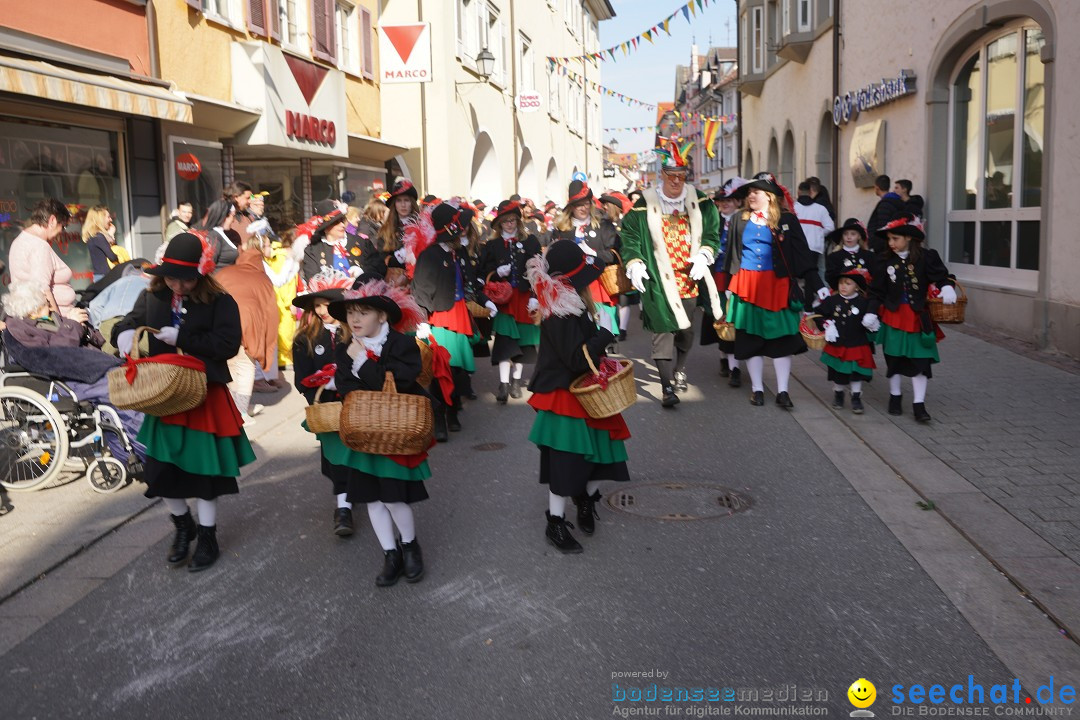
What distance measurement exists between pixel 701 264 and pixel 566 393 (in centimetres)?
407

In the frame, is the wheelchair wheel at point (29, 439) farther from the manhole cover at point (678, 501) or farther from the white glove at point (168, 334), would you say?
the manhole cover at point (678, 501)

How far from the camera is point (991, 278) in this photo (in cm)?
1337

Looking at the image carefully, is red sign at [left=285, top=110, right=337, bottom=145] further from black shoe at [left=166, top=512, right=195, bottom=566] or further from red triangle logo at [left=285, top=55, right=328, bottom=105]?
black shoe at [left=166, top=512, right=195, bottom=566]

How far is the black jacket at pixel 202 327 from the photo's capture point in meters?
5.12

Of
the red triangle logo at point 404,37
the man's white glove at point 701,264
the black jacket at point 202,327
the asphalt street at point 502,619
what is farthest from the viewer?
the red triangle logo at point 404,37

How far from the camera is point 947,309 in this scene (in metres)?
7.76

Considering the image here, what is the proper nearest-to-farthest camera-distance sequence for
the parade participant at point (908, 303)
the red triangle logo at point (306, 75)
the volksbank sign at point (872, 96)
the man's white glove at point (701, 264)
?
the parade participant at point (908, 303) < the man's white glove at point (701, 264) < the red triangle logo at point (306, 75) < the volksbank sign at point (872, 96)

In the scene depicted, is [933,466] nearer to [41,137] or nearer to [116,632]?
[116,632]

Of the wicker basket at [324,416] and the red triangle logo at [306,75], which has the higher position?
the red triangle logo at [306,75]

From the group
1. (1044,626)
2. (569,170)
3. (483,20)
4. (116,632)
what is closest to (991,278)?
(1044,626)

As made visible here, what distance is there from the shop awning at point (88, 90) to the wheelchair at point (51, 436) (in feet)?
9.64

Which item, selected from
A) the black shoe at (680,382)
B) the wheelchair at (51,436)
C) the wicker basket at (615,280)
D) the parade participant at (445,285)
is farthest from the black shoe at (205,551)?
the wicker basket at (615,280)

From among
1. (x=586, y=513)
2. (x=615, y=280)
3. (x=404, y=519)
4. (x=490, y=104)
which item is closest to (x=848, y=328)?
(x=615, y=280)

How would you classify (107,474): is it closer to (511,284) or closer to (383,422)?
(383,422)
